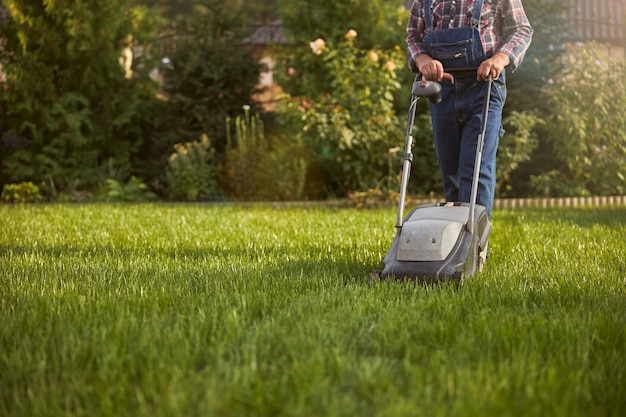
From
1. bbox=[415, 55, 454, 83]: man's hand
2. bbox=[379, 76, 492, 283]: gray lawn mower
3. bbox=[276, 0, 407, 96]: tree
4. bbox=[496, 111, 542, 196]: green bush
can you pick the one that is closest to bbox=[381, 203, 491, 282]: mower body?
bbox=[379, 76, 492, 283]: gray lawn mower

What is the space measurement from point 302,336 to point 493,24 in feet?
8.43

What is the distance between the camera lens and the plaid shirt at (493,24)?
13.3ft

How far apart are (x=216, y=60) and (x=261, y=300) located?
8803 millimetres

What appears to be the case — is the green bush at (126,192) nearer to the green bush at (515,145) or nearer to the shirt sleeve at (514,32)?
the green bush at (515,145)

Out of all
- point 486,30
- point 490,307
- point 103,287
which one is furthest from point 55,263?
point 486,30

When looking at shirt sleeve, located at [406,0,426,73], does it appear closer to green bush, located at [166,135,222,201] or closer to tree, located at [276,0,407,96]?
green bush, located at [166,135,222,201]

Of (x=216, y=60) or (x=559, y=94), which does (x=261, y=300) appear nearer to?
(x=559, y=94)

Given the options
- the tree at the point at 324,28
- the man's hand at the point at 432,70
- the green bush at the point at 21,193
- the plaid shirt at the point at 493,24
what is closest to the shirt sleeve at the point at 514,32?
the plaid shirt at the point at 493,24

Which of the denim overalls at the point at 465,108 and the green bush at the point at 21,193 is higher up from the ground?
the denim overalls at the point at 465,108

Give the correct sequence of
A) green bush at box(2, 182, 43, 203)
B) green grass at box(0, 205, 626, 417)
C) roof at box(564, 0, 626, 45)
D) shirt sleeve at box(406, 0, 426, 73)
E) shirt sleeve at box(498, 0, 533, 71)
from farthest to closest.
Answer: roof at box(564, 0, 626, 45)
green bush at box(2, 182, 43, 203)
shirt sleeve at box(406, 0, 426, 73)
shirt sleeve at box(498, 0, 533, 71)
green grass at box(0, 205, 626, 417)

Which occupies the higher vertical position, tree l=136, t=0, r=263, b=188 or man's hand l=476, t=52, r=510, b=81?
tree l=136, t=0, r=263, b=188

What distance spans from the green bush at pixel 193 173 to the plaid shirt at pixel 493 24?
6.16 m

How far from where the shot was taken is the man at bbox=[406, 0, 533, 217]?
13.3 feet

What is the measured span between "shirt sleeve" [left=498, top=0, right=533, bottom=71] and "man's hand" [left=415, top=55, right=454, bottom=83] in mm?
350
